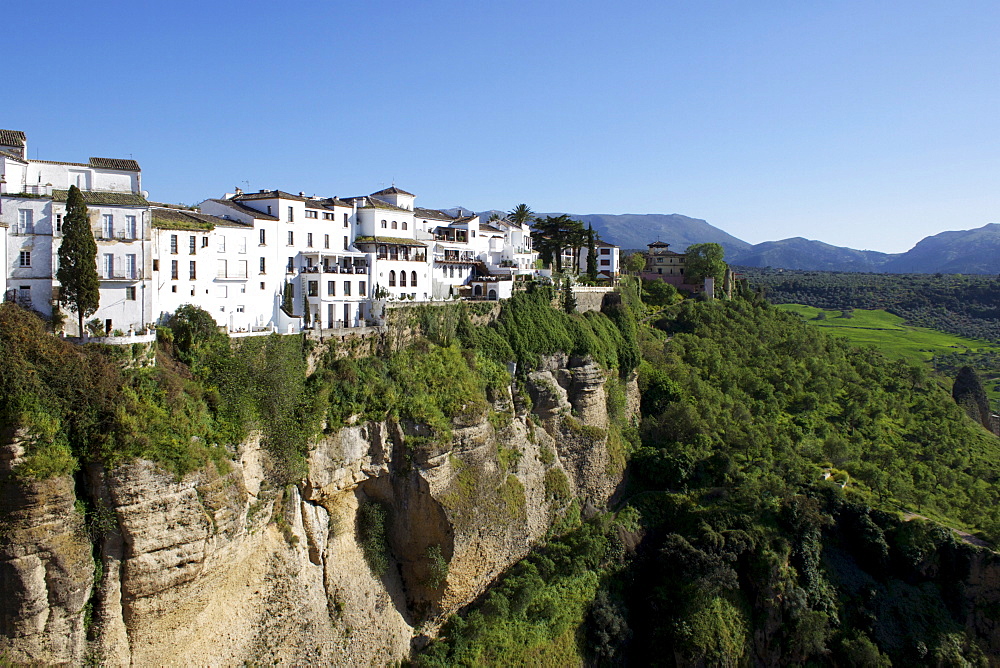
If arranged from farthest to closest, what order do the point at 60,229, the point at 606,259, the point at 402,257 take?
the point at 606,259 → the point at 402,257 → the point at 60,229

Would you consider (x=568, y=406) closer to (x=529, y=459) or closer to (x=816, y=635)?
(x=529, y=459)

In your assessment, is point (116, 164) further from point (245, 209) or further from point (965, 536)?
point (965, 536)

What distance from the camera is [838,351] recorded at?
63312 millimetres

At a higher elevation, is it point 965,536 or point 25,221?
point 25,221

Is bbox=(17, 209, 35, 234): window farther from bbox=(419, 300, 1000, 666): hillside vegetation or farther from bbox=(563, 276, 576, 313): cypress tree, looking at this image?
bbox=(563, 276, 576, 313): cypress tree

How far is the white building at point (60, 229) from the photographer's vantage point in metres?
26.6

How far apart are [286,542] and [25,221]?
1647cm

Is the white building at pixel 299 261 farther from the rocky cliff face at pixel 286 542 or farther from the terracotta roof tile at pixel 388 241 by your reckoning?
the rocky cliff face at pixel 286 542

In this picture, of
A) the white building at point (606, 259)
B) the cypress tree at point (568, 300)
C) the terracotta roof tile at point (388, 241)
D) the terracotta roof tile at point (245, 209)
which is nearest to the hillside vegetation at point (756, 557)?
the cypress tree at point (568, 300)

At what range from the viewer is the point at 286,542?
27.9m

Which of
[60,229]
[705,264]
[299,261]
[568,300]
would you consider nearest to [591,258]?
[568,300]

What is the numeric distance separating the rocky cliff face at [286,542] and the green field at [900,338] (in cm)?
5182

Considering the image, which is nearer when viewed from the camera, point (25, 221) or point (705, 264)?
point (25, 221)

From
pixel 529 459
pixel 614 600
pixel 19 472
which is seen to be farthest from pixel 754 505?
pixel 19 472
